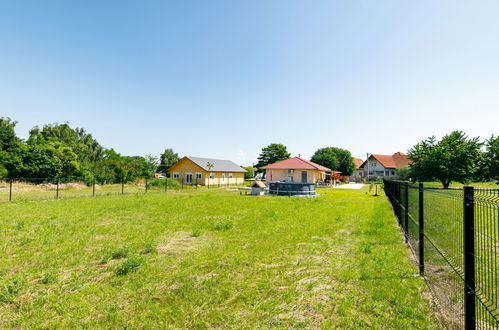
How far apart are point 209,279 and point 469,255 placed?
12.9ft

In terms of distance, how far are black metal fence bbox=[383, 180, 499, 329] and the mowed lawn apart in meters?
0.35

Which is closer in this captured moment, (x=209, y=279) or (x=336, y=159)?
(x=209, y=279)

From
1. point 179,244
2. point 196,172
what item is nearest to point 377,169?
point 196,172

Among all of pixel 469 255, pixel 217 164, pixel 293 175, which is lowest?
pixel 469 255

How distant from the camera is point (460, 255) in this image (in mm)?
3236

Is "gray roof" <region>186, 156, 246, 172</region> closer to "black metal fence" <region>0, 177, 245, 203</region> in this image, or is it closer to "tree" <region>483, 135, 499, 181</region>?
"black metal fence" <region>0, 177, 245, 203</region>

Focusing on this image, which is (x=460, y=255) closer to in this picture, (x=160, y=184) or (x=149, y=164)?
(x=160, y=184)

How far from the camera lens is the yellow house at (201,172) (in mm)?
39344

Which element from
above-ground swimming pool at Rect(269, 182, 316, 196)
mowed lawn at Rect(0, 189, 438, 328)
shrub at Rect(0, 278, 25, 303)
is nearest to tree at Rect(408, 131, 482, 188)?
above-ground swimming pool at Rect(269, 182, 316, 196)

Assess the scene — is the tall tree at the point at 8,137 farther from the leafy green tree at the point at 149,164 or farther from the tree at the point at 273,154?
the tree at the point at 273,154

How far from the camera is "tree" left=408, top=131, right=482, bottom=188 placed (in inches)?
1097

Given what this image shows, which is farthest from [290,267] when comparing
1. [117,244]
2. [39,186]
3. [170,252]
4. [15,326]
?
[39,186]

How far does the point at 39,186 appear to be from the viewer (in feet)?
84.3

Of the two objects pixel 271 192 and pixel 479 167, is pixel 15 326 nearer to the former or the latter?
pixel 271 192
